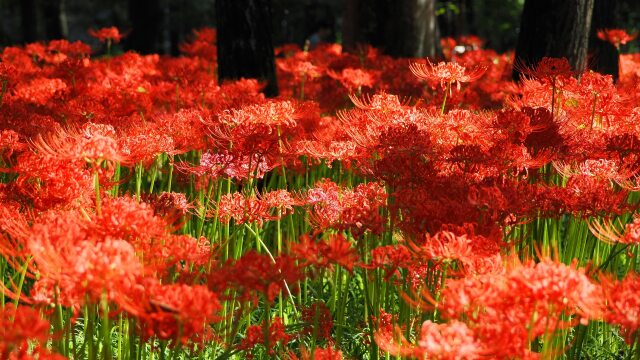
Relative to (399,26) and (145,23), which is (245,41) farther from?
(145,23)

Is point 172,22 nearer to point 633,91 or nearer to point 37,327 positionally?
point 633,91

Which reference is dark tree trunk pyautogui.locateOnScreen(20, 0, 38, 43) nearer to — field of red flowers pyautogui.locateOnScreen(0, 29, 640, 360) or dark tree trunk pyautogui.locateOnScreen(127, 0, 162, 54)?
dark tree trunk pyautogui.locateOnScreen(127, 0, 162, 54)

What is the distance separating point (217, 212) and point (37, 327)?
146cm

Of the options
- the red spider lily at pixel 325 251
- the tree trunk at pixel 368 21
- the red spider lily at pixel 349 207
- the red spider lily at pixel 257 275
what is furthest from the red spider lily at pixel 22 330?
the tree trunk at pixel 368 21

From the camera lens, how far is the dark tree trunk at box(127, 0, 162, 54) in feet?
43.3

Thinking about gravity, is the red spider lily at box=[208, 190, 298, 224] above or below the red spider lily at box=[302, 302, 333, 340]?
above

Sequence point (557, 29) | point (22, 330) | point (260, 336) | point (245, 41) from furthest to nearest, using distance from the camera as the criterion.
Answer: point (245, 41) → point (557, 29) → point (260, 336) → point (22, 330)

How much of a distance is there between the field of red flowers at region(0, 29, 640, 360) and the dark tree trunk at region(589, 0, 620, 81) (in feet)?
12.2

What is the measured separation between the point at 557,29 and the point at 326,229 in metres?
3.08

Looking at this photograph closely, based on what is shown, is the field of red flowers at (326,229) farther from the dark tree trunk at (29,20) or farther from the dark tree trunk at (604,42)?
the dark tree trunk at (29,20)

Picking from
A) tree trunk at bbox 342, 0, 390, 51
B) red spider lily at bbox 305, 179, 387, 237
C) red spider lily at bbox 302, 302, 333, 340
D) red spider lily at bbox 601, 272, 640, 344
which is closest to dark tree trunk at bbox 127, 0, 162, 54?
tree trunk at bbox 342, 0, 390, 51

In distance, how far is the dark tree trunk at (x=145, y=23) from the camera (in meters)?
13.2

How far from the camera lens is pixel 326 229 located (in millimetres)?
2984

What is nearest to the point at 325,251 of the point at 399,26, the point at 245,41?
the point at 245,41
